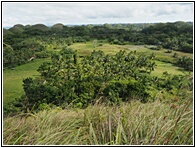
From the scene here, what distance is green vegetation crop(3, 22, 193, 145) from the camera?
1.67 meters

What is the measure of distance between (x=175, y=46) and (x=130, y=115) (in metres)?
60.7

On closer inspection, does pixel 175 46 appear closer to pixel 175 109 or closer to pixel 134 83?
pixel 134 83

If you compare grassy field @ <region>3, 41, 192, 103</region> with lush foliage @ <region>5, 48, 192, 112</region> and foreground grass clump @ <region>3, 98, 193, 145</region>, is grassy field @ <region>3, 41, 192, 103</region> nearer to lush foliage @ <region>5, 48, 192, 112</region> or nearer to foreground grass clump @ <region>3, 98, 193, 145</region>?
lush foliage @ <region>5, 48, 192, 112</region>

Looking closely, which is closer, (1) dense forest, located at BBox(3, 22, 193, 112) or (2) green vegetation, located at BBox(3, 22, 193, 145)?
(2) green vegetation, located at BBox(3, 22, 193, 145)

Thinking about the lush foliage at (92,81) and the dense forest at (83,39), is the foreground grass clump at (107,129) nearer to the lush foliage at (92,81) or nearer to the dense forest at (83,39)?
the lush foliage at (92,81)

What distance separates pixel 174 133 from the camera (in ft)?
5.33

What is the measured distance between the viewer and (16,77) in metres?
41.8

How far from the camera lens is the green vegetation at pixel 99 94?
5.47 feet

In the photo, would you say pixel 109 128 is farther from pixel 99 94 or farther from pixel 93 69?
pixel 93 69

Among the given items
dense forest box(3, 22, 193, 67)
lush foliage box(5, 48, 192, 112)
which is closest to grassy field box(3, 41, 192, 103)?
lush foliage box(5, 48, 192, 112)

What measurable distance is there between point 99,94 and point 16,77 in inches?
1439

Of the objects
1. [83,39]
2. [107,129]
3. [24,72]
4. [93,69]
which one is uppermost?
[83,39]

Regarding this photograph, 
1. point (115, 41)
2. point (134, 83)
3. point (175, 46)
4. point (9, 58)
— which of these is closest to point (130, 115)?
point (134, 83)

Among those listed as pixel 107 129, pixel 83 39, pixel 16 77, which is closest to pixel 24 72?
pixel 16 77
